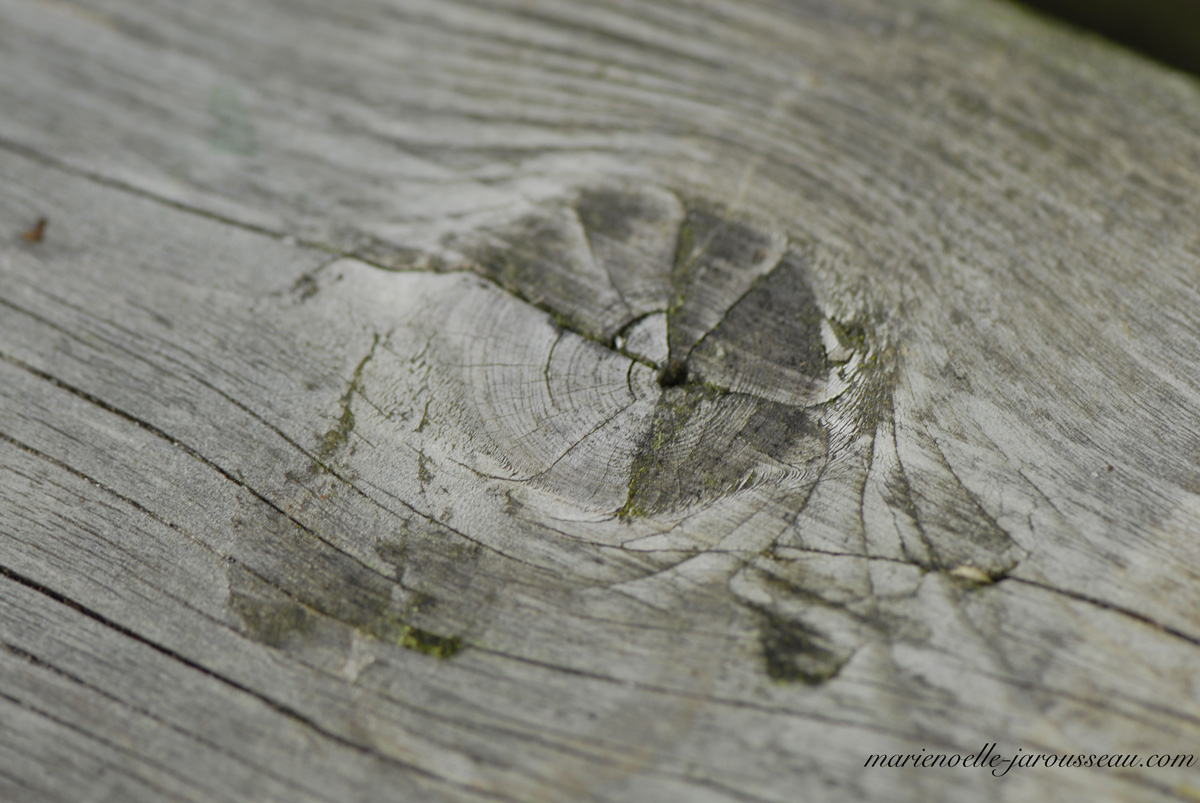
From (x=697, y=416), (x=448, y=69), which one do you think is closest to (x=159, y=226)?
(x=448, y=69)

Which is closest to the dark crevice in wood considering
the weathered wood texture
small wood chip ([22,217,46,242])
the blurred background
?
the weathered wood texture

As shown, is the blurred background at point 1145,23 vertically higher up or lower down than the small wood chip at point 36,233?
higher up

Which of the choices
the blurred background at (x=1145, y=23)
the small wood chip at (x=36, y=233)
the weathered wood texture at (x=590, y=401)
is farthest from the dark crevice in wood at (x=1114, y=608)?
the small wood chip at (x=36, y=233)

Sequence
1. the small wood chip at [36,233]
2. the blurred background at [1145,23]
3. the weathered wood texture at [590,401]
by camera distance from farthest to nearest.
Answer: the blurred background at [1145,23] → the small wood chip at [36,233] → the weathered wood texture at [590,401]

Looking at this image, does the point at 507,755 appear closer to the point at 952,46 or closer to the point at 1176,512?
the point at 1176,512

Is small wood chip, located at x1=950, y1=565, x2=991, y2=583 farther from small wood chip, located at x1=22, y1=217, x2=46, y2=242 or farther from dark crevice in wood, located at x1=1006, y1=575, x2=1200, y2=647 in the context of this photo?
small wood chip, located at x1=22, y1=217, x2=46, y2=242

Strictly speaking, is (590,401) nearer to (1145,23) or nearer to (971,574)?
(971,574)

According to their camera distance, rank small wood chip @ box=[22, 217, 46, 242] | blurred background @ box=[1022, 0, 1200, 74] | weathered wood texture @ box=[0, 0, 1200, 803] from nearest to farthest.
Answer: weathered wood texture @ box=[0, 0, 1200, 803] → small wood chip @ box=[22, 217, 46, 242] → blurred background @ box=[1022, 0, 1200, 74]

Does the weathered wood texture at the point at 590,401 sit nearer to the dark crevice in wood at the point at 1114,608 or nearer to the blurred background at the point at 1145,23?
the dark crevice in wood at the point at 1114,608

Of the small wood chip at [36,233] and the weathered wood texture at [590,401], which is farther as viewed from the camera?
the small wood chip at [36,233]
